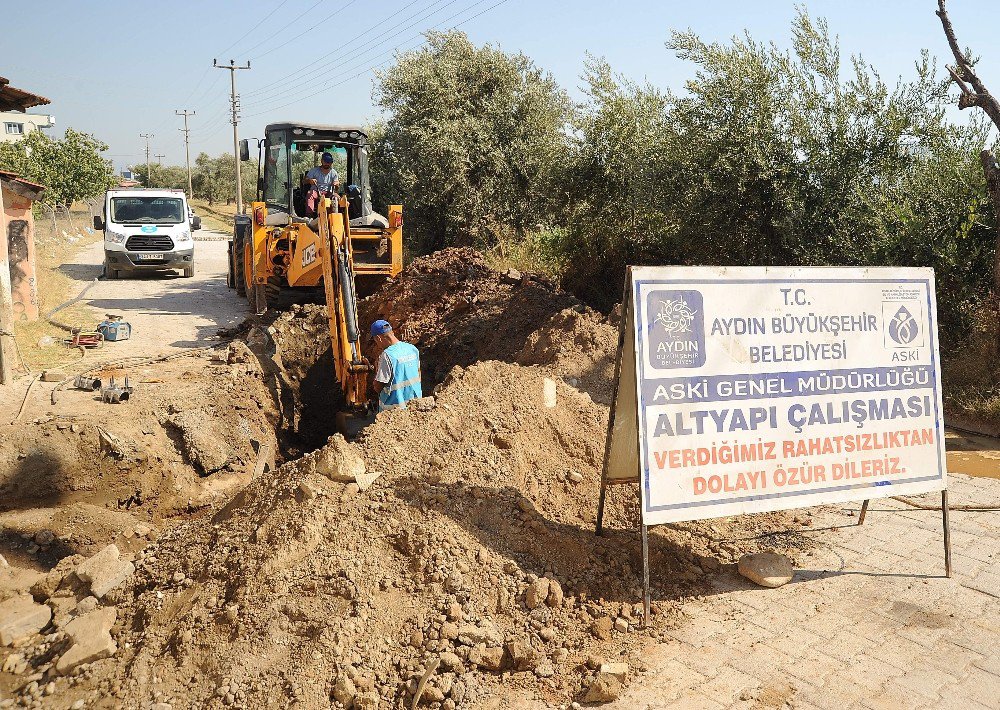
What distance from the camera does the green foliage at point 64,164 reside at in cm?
3578

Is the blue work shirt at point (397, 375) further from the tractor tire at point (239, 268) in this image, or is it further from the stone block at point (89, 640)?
the tractor tire at point (239, 268)

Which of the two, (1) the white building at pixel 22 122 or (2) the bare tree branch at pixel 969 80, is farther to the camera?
(1) the white building at pixel 22 122

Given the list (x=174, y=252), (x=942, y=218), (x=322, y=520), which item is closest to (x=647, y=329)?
(x=322, y=520)

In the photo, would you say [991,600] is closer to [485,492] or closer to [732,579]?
[732,579]

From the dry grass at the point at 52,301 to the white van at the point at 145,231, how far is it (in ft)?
4.34

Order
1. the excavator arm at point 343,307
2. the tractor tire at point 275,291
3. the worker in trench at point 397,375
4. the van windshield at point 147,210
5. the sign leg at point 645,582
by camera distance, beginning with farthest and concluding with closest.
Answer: the van windshield at point 147,210 → the tractor tire at point 275,291 → the excavator arm at point 343,307 → the worker in trench at point 397,375 → the sign leg at point 645,582

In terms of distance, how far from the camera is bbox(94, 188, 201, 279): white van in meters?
19.9

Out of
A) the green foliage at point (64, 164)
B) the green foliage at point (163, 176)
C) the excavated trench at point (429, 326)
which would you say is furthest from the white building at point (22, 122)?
the excavated trench at point (429, 326)

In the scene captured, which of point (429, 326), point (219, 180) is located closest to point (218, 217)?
point (219, 180)

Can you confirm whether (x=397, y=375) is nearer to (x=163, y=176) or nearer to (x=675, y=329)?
(x=675, y=329)

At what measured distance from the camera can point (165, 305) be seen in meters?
16.5

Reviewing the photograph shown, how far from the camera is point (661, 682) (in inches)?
160

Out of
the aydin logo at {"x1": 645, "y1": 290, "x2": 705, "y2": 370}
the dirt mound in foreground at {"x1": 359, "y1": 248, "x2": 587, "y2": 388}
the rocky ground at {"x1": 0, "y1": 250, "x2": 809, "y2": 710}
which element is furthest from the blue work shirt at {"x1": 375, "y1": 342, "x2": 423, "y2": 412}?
the dirt mound in foreground at {"x1": 359, "y1": 248, "x2": 587, "y2": 388}

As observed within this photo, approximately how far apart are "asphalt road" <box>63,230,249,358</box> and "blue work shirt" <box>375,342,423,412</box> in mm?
5778
